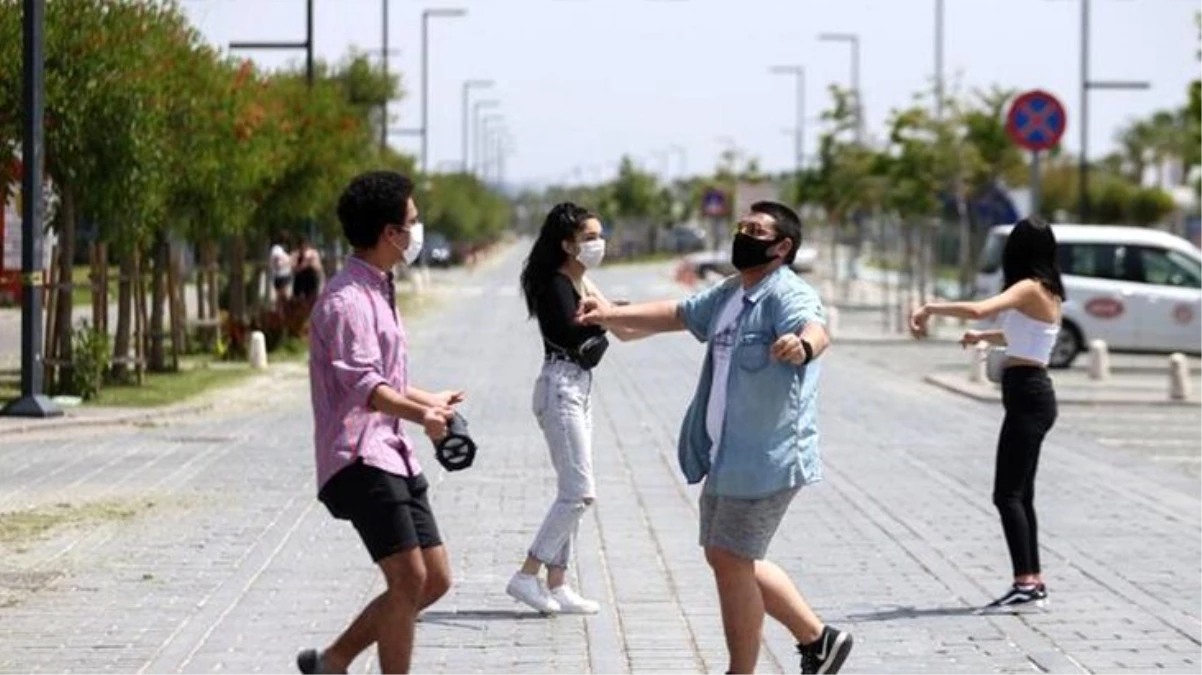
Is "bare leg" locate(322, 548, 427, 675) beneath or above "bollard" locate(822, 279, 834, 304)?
above

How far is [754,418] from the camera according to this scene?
9.14 metres

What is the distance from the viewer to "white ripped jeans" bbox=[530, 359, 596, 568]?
11812 mm

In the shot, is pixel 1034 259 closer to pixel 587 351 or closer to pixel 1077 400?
pixel 587 351

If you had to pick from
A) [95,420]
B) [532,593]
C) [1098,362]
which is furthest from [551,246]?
[1098,362]

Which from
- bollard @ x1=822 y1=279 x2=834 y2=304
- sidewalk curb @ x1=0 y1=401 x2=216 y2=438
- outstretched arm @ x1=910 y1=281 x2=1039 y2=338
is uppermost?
outstretched arm @ x1=910 y1=281 x2=1039 y2=338

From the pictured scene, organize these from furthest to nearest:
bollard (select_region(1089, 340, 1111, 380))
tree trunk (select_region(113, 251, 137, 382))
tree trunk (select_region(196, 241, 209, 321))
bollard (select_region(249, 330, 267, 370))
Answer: tree trunk (select_region(196, 241, 209, 321))
bollard (select_region(249, 330, 267, 370))
bollard (select_region(1089, 340, 1111, 380))
tree trunk (select_region(113, 251, 137, 382))

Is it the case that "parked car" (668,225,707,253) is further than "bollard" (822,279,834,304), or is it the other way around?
"parked car" (668,225,707,253)

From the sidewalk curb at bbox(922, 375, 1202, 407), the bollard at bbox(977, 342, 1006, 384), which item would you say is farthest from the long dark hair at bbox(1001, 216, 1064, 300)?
the sidewalk curb at bbox(922, 375, 1202, 407)

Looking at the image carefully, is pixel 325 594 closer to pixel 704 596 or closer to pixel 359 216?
pixel 704 596

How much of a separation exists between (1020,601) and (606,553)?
2.86 meters

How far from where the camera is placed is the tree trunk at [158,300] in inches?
1225

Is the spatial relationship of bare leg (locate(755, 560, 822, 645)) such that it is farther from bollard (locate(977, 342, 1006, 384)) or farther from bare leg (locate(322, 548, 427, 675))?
bollard (locate(977, 342, 1006, 384))

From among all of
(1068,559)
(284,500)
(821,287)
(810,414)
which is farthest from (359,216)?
(821,287)

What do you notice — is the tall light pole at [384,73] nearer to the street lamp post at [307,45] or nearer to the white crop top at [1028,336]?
the street lamp post at [307,45]
